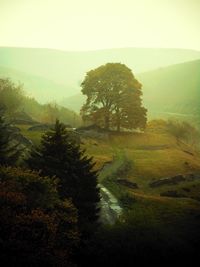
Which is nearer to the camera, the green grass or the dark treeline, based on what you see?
the dark treeline

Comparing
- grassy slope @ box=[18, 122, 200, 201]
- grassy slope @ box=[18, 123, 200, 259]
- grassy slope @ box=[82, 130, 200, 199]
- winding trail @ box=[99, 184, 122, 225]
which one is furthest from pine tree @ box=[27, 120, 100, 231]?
grassy slope @ box=[18, 122, 200, 201]

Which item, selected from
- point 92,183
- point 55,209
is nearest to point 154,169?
point 92,183

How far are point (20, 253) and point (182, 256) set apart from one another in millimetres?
10828

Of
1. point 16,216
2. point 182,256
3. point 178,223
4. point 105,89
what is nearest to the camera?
point 16,216

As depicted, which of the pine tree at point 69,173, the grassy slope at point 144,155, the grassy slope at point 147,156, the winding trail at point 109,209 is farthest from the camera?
the grassy slope at point 144,155

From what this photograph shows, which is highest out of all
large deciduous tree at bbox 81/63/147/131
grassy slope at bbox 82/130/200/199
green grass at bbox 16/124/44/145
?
large deciduous tree at bbox 81/63/147/131

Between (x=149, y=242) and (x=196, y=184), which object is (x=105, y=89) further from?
(x=149, y=242)

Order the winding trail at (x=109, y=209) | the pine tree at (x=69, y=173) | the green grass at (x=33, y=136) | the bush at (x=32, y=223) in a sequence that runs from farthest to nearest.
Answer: the green grass at (x=33, y=136) < the winding trail at (x=109, y=209) < the pine tree at (x=69, y=173) < the bush at (x=32, y=223)

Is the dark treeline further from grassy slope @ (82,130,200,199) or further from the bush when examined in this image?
grassy slope @ (82,130,200,199)

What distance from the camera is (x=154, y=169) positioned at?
7381cm

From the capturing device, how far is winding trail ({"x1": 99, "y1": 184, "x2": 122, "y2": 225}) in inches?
1762

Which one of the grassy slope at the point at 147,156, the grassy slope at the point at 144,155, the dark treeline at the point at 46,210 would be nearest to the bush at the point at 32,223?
the dark treeline at the point at 46,210

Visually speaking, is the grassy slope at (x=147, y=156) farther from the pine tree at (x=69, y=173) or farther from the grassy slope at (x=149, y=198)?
the pine tree at (x=69, y=173)

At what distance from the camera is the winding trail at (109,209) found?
Result: 44756 millimetres
